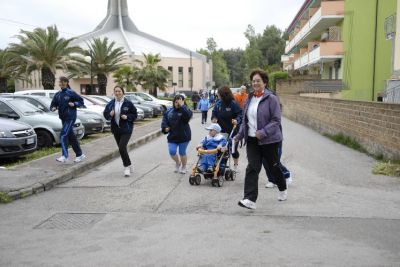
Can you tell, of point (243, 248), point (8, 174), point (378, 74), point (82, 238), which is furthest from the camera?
point (378, 74)

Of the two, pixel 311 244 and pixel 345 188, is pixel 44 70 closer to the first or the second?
pixel 345 188

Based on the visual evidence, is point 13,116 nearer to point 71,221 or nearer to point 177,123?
point 177,123

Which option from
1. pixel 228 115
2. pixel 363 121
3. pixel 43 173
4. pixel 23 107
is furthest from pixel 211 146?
pixel 23 107

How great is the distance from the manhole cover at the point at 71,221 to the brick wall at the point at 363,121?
22.4ft

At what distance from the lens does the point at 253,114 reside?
6.29 m

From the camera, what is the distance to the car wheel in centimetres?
1297

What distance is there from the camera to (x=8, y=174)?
8.95 m

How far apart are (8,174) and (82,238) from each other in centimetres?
435

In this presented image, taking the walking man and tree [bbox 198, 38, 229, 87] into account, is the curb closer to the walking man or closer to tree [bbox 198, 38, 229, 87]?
the walking man

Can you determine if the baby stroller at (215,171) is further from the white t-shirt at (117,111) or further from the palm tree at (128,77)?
the palm tree at (128,77)

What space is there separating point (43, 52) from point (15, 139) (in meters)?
25.1

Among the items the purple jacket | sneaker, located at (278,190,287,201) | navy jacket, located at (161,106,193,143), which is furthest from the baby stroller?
the purple jacket

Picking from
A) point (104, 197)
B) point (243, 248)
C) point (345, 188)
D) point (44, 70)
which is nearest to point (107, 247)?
point (243, 248)

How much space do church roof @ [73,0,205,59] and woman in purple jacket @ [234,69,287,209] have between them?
76.0m
